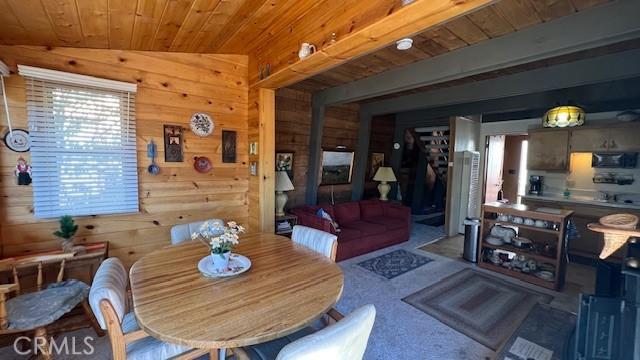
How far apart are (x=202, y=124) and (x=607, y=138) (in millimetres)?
5807

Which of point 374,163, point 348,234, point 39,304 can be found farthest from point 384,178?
point 39,304

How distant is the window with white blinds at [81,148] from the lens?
7.29ft

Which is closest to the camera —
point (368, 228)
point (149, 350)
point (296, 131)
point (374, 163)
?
point (149, 350)

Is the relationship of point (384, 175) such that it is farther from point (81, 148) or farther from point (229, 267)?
point (81, 148)

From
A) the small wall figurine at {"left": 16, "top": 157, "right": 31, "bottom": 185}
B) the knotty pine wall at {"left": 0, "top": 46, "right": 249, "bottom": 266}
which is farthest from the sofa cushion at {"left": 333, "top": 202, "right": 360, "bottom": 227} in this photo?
the small wall figurine at {"left": 16, "top": 157, "right": 31, "bottom": 185}

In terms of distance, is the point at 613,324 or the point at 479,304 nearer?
the point at 613,324

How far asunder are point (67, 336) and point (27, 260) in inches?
26.7

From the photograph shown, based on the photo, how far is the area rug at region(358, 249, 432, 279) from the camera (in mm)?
3430

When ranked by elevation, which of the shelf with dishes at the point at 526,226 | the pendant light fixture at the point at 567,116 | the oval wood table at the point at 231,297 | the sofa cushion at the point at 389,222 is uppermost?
the pendant light fixture at the point at 567,116

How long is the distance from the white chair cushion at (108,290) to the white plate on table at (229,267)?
402 mm

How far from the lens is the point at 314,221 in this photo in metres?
3.78

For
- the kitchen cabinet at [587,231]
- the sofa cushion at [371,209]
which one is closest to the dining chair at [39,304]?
the sofa cushion at [371,209]

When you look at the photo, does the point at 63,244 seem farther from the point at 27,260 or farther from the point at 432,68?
the point at 432,68

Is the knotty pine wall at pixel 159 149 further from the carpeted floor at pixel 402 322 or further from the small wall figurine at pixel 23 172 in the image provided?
the carpeted floor at pixel 402 322
